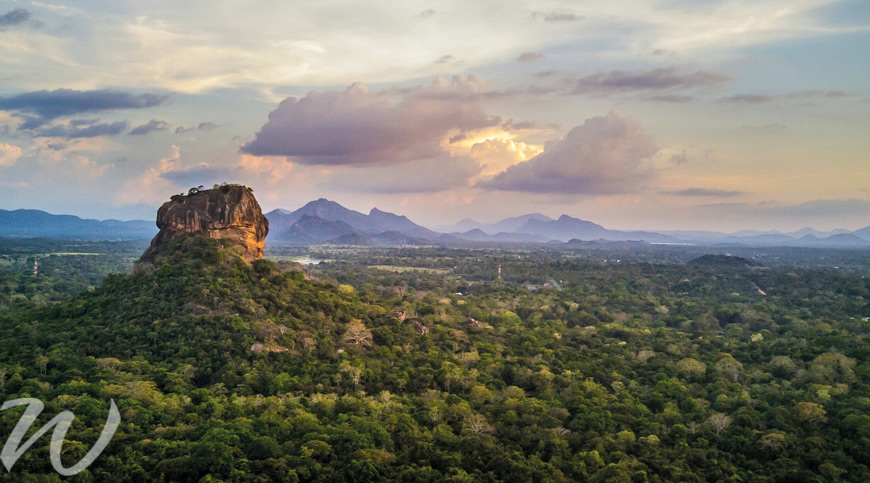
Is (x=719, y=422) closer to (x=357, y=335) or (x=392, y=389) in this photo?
(x=392, y=389)

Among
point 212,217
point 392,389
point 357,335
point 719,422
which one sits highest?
point 212,217

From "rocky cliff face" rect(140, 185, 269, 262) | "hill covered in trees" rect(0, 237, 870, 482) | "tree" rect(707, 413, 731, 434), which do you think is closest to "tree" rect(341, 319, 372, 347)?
"hill covered in trees" rect(0, 237, 870, 482)

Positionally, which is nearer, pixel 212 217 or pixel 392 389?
pixel 392 389

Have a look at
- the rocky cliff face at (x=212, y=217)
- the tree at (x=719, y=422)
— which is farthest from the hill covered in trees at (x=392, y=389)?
the rocky cliff face at (x=212, y=217)

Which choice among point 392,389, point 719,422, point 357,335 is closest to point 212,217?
point 357,335

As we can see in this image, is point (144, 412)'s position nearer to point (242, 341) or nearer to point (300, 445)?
point (300, 445)

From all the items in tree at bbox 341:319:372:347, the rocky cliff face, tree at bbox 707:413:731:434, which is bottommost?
tree at bbox 707:413:731:434

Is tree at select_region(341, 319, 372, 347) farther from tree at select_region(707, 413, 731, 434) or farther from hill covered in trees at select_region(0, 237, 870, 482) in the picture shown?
tree at select_region(707, 413, 731, 434)
